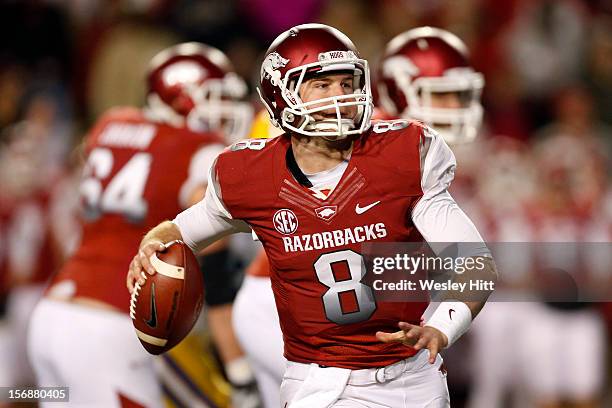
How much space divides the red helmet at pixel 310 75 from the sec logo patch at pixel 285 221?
0.82ft

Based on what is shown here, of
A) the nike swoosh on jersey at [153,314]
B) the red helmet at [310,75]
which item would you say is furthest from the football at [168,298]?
the red helmet at [310,75]

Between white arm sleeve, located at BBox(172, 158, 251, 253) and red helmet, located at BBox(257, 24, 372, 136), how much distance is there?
320 mm

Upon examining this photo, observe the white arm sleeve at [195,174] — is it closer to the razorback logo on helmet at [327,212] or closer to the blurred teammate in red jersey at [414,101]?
the blurred teammate in red jersey at [414,101]

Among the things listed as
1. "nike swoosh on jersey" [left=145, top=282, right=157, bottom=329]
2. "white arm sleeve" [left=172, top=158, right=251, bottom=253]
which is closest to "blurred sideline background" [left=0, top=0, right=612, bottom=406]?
"white arm sleeve" [left=172, top=158, right=251, bottom=253]

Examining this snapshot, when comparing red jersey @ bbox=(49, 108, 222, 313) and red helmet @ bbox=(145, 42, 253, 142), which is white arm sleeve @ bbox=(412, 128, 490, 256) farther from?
red helmet @ bbox=(145, 42, 253, 142)

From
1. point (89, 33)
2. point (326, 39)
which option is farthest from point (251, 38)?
point (326, 39)

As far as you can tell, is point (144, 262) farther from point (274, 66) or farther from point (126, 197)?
point (126, 197)

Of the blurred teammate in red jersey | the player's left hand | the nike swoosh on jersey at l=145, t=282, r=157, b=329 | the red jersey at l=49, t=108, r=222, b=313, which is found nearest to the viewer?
the player's left hand

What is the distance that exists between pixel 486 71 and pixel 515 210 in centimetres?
178

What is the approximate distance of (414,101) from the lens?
17.5ft

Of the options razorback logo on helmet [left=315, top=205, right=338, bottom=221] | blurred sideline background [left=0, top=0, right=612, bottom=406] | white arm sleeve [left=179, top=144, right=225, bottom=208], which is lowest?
blurred sideline background [left=0, top=0, right=612, bottom=406]

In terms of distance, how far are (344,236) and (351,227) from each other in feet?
0.11

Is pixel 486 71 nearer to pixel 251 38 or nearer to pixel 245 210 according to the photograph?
pixel 251 38

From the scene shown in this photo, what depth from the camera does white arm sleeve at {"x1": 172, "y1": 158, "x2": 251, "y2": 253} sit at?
395 centimetres
